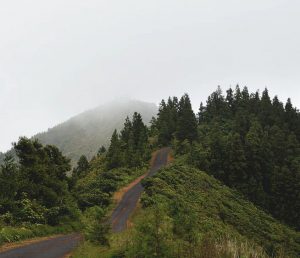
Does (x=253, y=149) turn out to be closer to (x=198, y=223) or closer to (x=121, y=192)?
(x=121, y=192)

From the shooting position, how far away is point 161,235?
12.7 meters

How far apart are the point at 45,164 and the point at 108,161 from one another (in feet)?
124

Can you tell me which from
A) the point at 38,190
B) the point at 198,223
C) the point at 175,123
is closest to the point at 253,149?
the point at 175,123

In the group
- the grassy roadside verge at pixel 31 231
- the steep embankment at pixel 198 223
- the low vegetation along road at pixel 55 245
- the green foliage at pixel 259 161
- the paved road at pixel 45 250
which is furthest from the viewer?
the green foliage at pixel 259 161

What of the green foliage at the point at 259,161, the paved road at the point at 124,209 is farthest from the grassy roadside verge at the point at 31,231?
the green foliage at the point at 259,161

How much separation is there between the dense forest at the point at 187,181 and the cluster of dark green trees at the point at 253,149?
0.19 metres

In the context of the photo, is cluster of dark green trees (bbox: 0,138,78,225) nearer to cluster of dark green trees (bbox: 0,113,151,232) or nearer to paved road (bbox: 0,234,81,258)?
cluster of dark green trees (bbox: 0,113,151,232)

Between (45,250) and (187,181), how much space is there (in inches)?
1235

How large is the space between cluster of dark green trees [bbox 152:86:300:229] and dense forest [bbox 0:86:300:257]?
187 mm

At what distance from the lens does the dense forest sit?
21.6 meters

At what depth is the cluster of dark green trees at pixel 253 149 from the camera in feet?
222

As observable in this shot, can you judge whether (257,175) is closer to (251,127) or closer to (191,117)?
(251,127)

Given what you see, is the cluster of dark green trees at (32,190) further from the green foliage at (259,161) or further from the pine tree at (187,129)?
the pine tree at (187,129)

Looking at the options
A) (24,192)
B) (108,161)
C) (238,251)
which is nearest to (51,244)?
(24,192)
